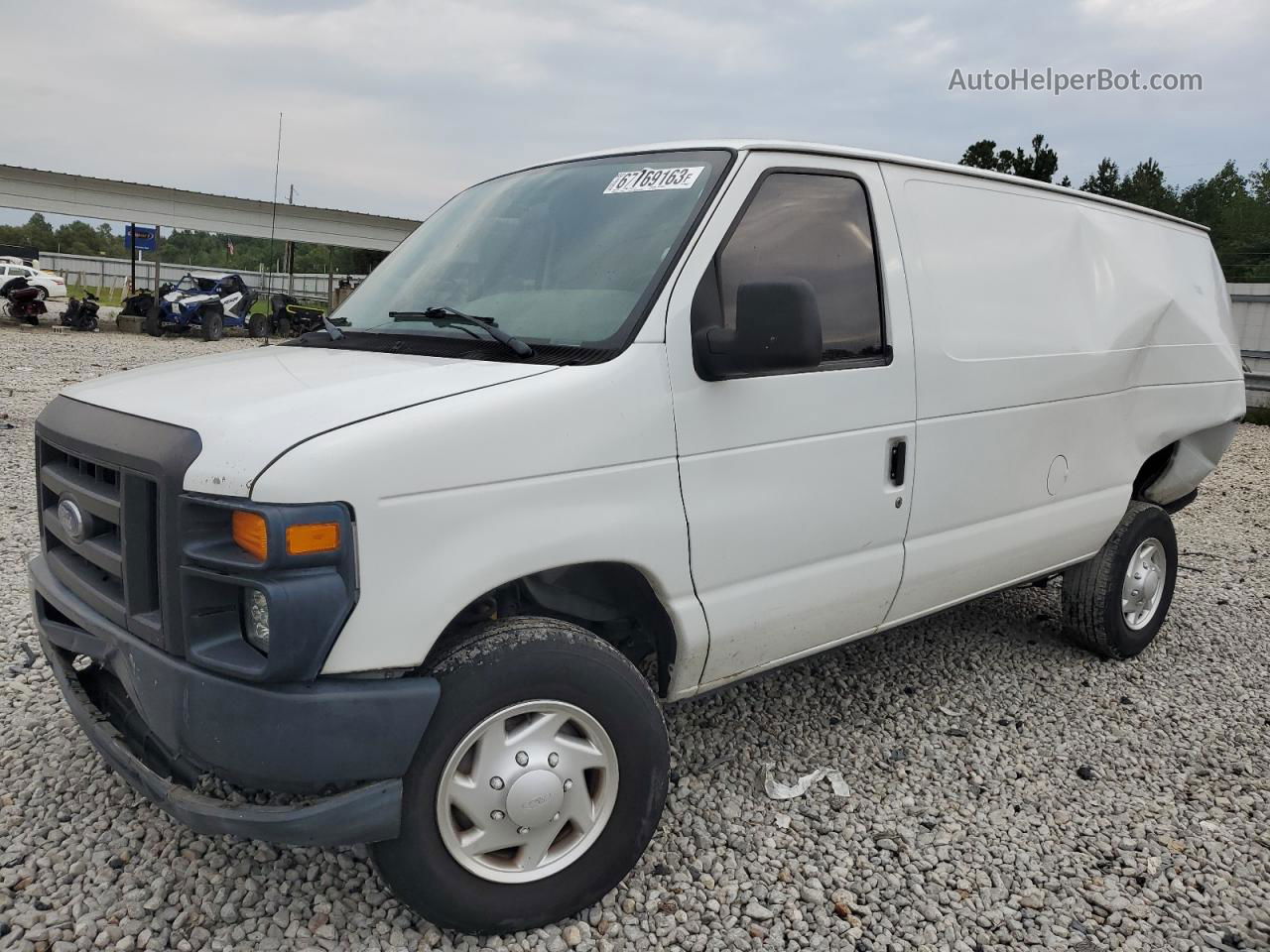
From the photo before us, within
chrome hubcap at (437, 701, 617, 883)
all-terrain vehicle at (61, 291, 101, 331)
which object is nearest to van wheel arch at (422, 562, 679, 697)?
chrome hubcap at (437, 701, 617, 883)

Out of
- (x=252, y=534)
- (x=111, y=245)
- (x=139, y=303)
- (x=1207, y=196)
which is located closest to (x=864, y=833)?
(x=252, y=534)

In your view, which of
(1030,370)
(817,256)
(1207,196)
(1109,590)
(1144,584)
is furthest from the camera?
(1207,196)

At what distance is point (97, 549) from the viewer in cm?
239

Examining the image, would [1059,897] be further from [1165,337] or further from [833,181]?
[1165,337]

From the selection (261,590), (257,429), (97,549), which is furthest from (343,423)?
(97,549)

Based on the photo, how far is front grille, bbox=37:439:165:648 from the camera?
2207 mm

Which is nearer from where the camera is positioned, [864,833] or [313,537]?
[313,537]

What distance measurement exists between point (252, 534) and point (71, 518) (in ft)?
2.70

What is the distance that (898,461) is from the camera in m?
3.20

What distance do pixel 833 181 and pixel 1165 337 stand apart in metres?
2.39

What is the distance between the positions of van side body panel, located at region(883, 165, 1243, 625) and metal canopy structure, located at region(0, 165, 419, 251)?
2191 cm

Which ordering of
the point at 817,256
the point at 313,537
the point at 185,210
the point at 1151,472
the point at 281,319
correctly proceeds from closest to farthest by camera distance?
the point at 313,537
the point at 817,256
the point at 1151,472
the point at 281,319
the point at 185,210

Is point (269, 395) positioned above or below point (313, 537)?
above

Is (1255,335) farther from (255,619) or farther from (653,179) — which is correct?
(255,619)
